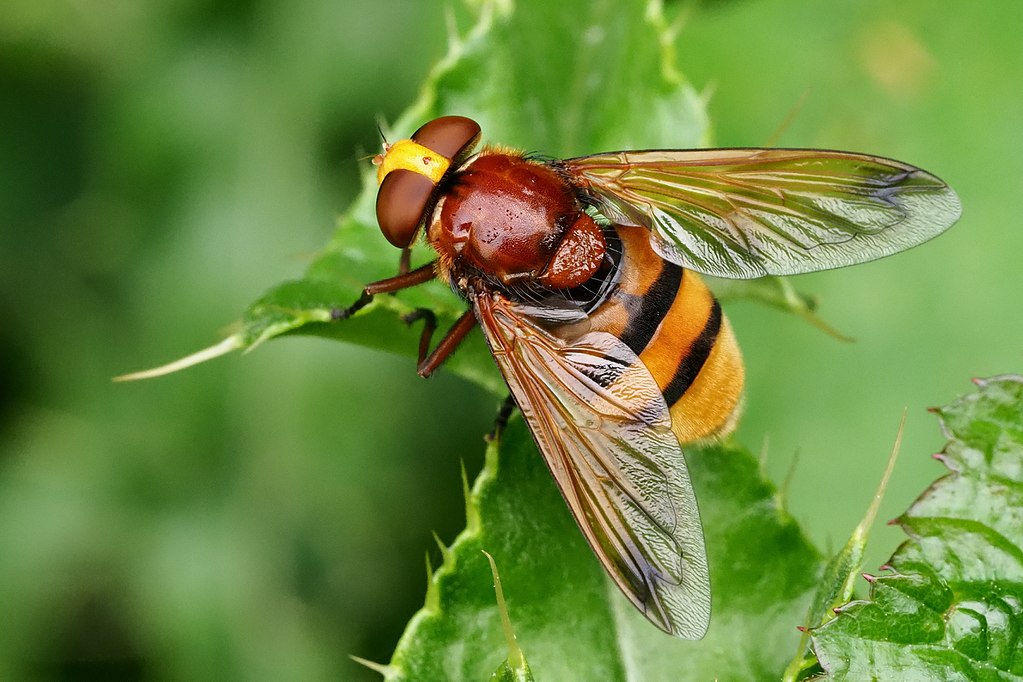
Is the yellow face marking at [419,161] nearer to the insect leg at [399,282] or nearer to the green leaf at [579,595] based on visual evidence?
the insect leg at [399,282]

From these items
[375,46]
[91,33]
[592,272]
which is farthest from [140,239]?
[592,272]

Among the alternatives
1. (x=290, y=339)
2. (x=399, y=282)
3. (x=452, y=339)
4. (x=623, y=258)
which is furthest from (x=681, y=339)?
(x=290, y=339)

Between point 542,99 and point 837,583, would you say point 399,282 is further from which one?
point 837,583

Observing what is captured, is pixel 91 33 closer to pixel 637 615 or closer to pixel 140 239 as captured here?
pixel 140 239

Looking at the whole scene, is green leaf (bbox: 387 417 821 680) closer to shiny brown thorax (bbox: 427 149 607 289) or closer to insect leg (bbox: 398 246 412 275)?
shiny brown thorax (bbox: 427 149 607 289)

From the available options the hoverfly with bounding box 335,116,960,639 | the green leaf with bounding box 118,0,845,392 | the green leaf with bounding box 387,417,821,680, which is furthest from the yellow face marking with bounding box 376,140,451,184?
the green leaf with bounding box 387,417,821,680

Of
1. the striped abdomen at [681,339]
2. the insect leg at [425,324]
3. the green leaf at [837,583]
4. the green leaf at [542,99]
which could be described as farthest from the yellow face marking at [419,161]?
the green leaf at [837,583]
